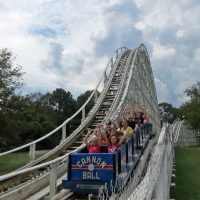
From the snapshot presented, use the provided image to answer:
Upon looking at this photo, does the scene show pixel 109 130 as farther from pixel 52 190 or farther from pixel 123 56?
pixel 123 56

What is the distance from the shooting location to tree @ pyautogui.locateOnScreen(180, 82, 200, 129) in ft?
185

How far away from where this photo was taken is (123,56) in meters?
29.5

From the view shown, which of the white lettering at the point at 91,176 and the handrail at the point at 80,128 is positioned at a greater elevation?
the handrail at the point at 80,128

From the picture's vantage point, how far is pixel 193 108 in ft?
192

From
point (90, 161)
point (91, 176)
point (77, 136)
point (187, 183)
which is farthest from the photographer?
point (77, 136)

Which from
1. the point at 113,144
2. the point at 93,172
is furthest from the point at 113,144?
the point at 93,172

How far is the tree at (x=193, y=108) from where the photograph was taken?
56406 millimetres

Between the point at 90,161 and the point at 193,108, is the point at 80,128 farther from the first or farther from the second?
the point at 193,108

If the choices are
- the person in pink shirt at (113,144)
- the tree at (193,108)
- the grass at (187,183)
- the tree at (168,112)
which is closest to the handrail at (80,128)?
the grass at (187,183)

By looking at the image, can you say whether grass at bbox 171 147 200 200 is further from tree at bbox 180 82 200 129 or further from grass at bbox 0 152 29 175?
tree at bbox 180 82 200 129

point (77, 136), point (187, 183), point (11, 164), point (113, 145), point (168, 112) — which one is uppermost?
point (168, 112)

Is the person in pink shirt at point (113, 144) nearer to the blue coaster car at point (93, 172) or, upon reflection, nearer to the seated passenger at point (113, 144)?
the seated passenger at point (113, 144)

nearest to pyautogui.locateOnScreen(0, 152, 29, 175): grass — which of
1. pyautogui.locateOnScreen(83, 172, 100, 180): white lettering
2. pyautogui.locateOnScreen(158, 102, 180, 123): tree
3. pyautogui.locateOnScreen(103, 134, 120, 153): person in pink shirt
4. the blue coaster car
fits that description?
pyautogui.locateOnScreen(103, 134, 120, 153): person in pink shirt

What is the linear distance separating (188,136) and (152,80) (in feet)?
70.3
